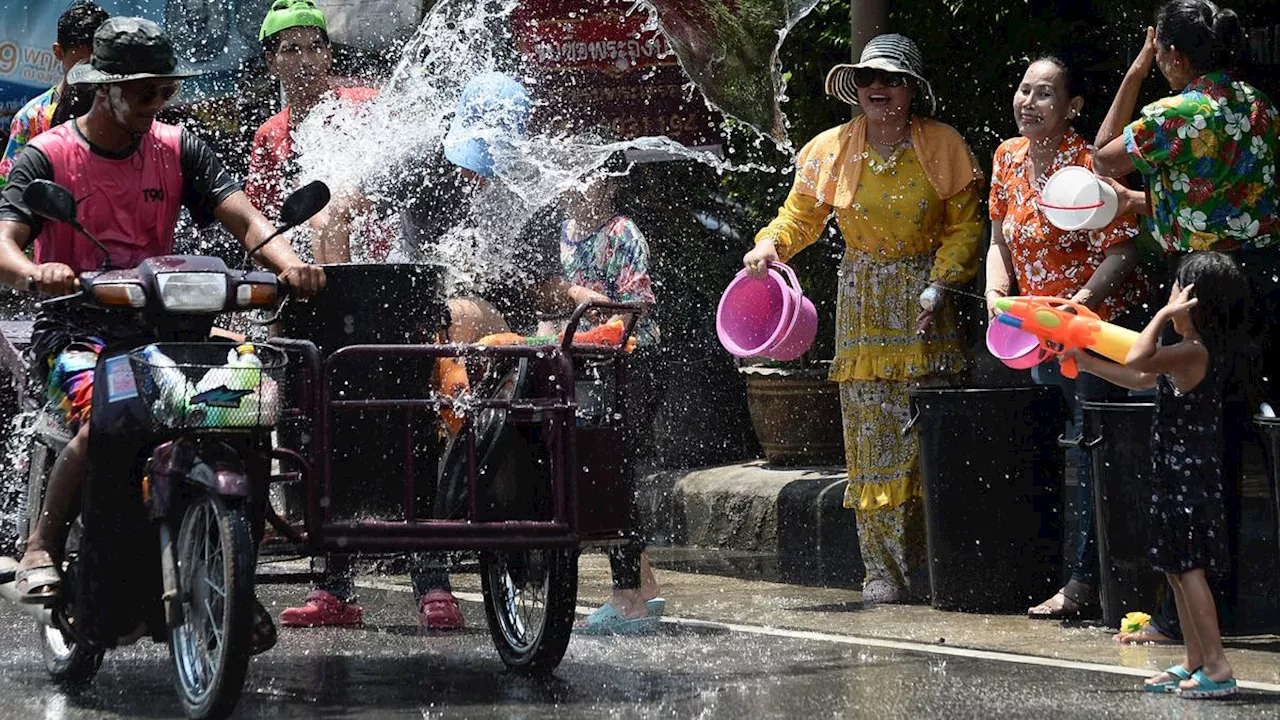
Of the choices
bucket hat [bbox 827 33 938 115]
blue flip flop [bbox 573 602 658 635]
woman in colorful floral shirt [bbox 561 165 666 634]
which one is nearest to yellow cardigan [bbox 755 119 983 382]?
bucket hat [bbox 827 33 938 115]

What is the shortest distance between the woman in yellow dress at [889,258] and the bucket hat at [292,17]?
6.28 ft

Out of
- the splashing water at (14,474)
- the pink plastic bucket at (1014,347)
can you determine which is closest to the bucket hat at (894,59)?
the pink plastic bucket at (1014,347)

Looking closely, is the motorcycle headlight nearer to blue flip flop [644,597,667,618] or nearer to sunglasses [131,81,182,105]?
sunglasses [131,81,182,105]

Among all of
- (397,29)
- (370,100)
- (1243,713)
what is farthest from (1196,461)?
(397,29)

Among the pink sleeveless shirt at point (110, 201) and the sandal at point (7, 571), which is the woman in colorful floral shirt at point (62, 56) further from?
the sandal at point (7, 571)

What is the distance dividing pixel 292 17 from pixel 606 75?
2.05 meters

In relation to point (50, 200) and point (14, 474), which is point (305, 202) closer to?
point (50, 200)

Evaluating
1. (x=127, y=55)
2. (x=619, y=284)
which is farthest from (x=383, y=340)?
(x=127, y=55)

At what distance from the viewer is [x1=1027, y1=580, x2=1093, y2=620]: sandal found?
24.7ft

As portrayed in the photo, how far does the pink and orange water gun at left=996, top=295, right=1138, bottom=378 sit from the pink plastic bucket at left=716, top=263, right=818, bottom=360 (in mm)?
1850

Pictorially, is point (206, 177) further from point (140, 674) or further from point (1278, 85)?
point (1278, 85)

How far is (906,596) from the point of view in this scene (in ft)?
27.0

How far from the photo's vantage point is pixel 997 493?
7660 millimetres

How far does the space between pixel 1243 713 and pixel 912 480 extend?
8.66 feet
